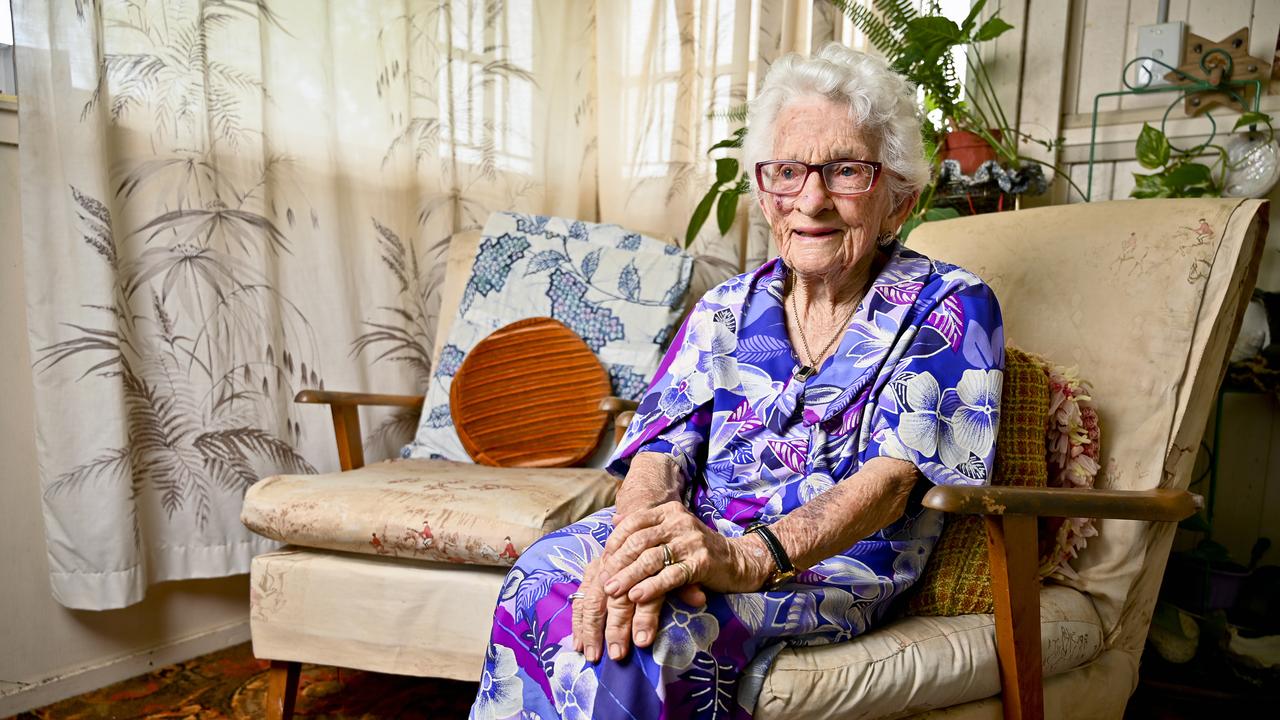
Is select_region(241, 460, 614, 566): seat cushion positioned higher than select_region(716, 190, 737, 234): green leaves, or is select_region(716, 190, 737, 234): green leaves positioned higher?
select_region(716, 190, 737, 234): green leaves

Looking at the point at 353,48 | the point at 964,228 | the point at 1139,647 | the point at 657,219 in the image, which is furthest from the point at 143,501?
the point at 1139,647

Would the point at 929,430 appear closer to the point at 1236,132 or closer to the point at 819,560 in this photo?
the point at 819,560

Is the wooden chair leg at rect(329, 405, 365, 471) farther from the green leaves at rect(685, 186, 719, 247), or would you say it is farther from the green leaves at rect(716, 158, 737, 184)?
the green leaves at rect(716, 158, 737, 184)

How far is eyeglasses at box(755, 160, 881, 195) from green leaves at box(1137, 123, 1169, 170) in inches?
43.0

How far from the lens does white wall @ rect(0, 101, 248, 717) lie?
171 cm

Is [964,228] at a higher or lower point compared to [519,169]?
lower

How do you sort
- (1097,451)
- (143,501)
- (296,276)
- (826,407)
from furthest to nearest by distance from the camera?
1. (296,276)
2. (143,501)
3. (1097,451)
4. (826,407)

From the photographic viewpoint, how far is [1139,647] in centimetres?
136

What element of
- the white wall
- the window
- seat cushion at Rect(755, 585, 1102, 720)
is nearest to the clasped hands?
seat cushion at Rect(755, 585, 1102, 720)

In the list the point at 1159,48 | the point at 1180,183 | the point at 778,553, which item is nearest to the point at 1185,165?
the point at 1180,183

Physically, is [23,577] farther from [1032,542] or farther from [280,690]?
[1032,542]

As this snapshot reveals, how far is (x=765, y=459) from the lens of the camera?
127 centimetres

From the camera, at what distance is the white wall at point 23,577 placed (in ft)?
5.63

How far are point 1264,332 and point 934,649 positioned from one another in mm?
1411
